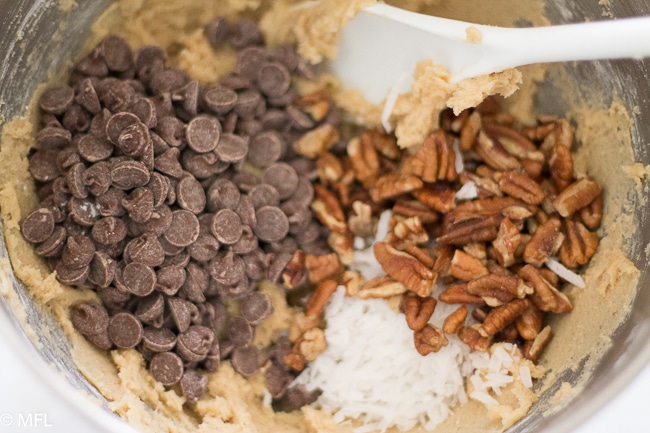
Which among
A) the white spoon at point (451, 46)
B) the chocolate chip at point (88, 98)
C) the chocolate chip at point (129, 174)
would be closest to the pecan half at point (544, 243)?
the white spoon at point (451, 46)

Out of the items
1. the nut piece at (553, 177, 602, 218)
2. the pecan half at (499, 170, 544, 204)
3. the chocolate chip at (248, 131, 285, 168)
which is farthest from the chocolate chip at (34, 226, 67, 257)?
the nut piece at (553, 177, 602, 218)

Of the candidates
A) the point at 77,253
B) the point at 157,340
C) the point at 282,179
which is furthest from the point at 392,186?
the point at 77,253

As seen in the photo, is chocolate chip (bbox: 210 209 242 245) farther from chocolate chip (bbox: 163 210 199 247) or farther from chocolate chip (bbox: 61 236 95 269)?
chocolate chip (bbox: 61 236 95 269)

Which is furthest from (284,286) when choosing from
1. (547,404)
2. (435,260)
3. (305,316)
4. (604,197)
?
(604,197)

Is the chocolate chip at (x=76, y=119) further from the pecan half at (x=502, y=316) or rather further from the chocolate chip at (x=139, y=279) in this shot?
the pecan half at (x=502, y=316)

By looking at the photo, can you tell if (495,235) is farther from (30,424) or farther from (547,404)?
(30,424)
